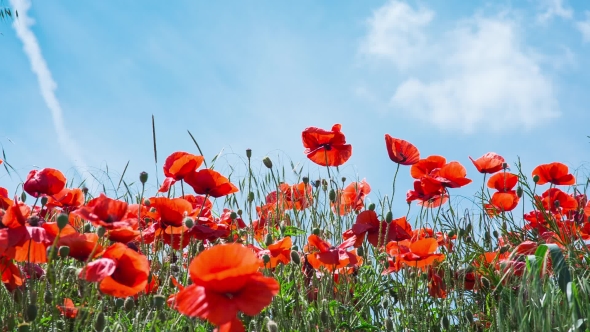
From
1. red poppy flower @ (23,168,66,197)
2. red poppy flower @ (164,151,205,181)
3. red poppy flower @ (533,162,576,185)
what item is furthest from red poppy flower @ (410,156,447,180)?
red poppy flower @ (23,168,66,197)

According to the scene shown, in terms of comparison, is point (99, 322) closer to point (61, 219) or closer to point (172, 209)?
point (61, 219)

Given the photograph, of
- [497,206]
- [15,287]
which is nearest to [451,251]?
[497,206]

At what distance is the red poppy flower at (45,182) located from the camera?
2414 mm

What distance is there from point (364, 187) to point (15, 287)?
1938 millimetres

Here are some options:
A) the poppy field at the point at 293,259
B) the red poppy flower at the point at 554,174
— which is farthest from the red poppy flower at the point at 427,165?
the red poppy flower at the point at 554,174

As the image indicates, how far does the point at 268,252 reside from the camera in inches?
90.0

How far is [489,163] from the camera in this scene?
3.29 metres

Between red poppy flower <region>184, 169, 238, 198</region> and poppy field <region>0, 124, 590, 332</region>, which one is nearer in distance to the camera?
poppy field <region>0, 124, 590, 332</region>

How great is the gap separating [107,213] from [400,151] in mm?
1647

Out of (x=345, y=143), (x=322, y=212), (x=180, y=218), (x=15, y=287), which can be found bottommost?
(x=15, y=287)

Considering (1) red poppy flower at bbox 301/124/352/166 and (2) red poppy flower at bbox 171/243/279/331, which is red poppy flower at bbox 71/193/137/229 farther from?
(1) red poppy flower at bbox 301/124/352/166

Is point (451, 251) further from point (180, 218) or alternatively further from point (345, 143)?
point (180, 218)

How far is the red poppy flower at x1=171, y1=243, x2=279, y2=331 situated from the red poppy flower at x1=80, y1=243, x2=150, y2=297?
0.73 feet

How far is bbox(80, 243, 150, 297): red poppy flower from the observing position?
1540mm
